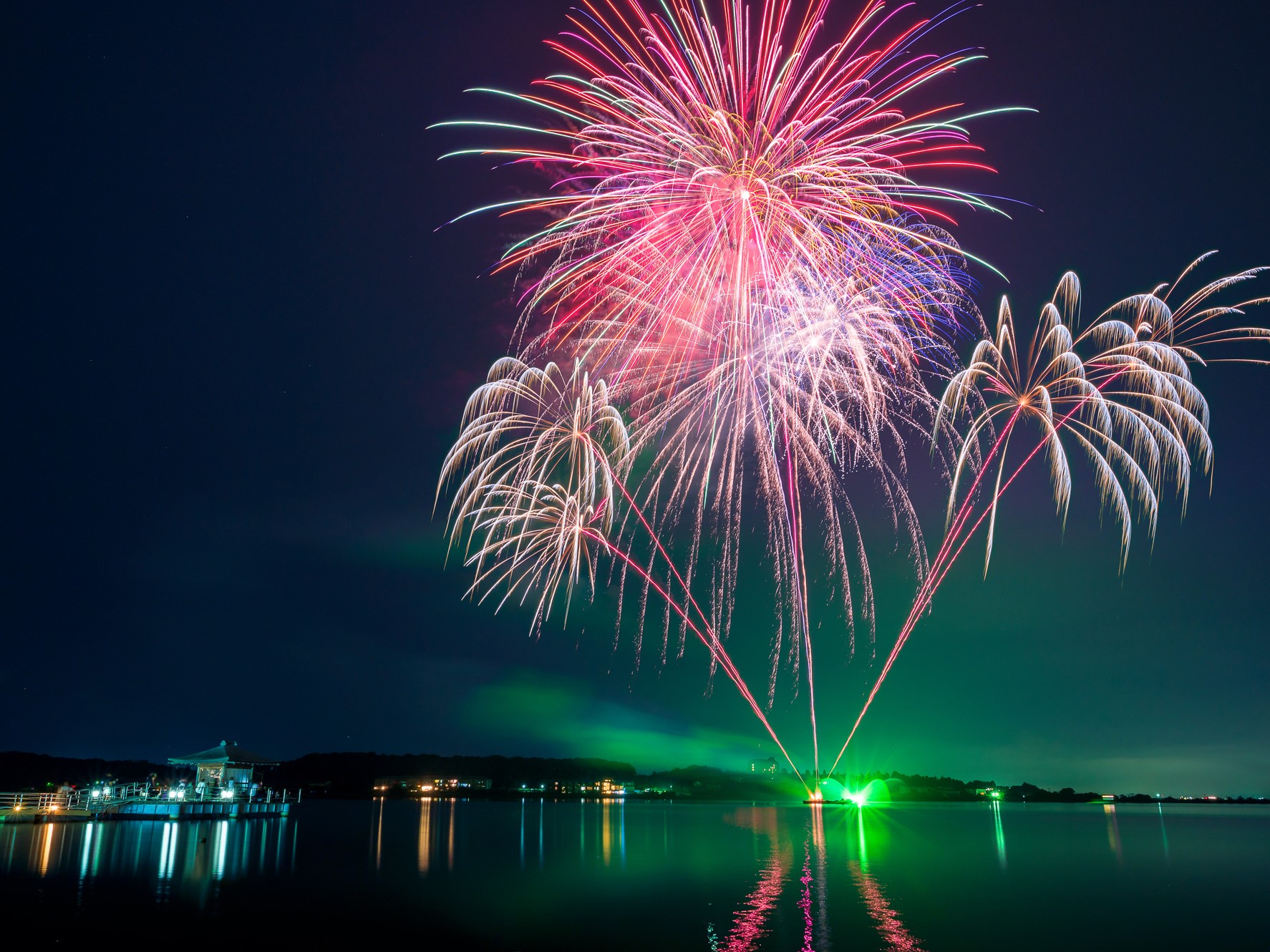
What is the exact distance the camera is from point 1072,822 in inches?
3930

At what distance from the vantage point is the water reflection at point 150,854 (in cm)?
2739

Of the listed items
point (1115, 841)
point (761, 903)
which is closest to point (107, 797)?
point (761, 903)

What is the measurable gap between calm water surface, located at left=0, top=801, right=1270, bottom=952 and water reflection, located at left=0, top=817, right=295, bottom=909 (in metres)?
0.18

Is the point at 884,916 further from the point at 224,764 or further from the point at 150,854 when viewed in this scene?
the point at 224,764

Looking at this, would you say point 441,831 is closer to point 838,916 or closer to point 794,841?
point 794,841

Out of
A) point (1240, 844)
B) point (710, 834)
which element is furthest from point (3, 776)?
point (1240, 844)

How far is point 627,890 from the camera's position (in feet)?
97.4

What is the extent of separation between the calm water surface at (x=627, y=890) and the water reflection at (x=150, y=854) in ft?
0.58

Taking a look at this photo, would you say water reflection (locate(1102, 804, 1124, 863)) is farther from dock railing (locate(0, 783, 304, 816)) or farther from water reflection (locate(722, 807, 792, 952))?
dock railing (locate(0, 783, 304, 816))

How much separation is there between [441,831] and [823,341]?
174 feet

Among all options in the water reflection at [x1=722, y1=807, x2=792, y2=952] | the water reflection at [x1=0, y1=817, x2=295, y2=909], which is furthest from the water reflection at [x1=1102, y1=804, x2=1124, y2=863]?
the water reflection at [x1=0, y1=817, x2=295, y2=909]

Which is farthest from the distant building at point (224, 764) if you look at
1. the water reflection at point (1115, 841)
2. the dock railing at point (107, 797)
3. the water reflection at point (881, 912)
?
the water reflection at point (1115, 841)

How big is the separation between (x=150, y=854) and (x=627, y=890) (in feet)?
63.5

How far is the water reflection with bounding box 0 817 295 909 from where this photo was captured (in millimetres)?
27391
